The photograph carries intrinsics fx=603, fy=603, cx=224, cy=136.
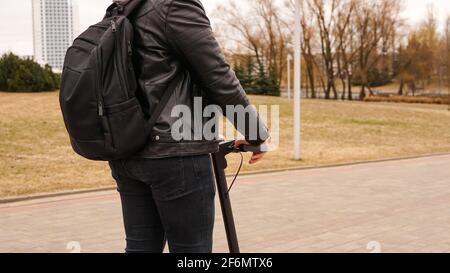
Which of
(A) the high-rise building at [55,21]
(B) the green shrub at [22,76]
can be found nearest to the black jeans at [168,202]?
(A) the high-rise building at [55,21]

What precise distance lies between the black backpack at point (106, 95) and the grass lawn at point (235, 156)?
6.02m

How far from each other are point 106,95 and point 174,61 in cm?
27

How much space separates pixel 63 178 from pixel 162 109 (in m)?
7.44

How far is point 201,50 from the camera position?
210 cm

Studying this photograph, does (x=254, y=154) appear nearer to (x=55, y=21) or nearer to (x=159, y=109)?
(x=159, y=109)

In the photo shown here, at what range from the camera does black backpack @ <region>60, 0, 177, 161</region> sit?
2062 millimetres

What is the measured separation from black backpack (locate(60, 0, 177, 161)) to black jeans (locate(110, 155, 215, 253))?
0.12 m

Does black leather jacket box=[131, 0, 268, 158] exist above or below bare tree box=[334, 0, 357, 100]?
below

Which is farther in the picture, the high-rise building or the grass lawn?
the high-rise building

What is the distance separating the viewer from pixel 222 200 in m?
2.53

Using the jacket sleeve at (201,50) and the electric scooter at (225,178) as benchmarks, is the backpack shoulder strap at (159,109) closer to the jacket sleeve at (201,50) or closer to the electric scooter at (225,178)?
the jacket sleeve at (201,50)

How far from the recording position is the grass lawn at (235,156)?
9.29 meters

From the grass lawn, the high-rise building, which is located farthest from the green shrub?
the high-rise building

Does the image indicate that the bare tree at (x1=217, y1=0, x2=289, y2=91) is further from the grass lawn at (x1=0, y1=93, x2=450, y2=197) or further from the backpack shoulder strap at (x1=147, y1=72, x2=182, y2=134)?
the backpack shoulder strap at (x1=147, y1=72, x2=182, y2=134)
